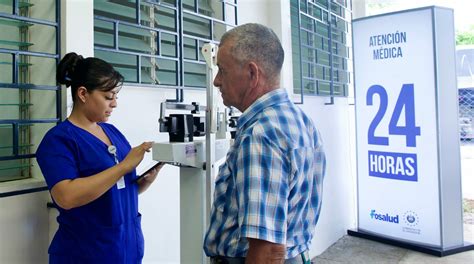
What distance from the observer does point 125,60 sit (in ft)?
6.82

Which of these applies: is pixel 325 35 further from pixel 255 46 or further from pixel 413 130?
pixel 255 46

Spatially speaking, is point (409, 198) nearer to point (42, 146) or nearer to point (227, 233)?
point (227, 233)

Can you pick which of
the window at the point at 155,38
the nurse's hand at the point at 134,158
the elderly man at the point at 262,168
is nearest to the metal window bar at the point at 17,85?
the window at the point at 155,38

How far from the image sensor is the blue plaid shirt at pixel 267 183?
101 centimetres

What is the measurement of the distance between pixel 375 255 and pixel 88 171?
9.46 ft

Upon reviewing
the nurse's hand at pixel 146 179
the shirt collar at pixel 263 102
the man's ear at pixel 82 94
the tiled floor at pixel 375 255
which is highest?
the man's ear at pixel 82 94

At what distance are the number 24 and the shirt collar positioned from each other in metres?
2.75

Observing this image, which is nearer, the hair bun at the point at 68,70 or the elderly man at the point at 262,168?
the elderly man at the point at 262,168

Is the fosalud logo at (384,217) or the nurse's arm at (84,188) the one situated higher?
the nurse's arm at (84,188)

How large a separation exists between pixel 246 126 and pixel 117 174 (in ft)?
1.44

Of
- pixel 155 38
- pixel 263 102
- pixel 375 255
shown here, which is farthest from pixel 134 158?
pixel 375 255

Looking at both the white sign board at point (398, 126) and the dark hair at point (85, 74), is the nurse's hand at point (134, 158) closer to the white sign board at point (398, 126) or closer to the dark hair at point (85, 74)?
the dark hair at point (85, 74)

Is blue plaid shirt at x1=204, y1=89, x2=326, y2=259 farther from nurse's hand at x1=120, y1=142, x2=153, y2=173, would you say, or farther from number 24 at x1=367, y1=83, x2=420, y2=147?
number 24 at x1=367, y1=83, x2=420, y2=147

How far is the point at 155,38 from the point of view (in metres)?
2.20
